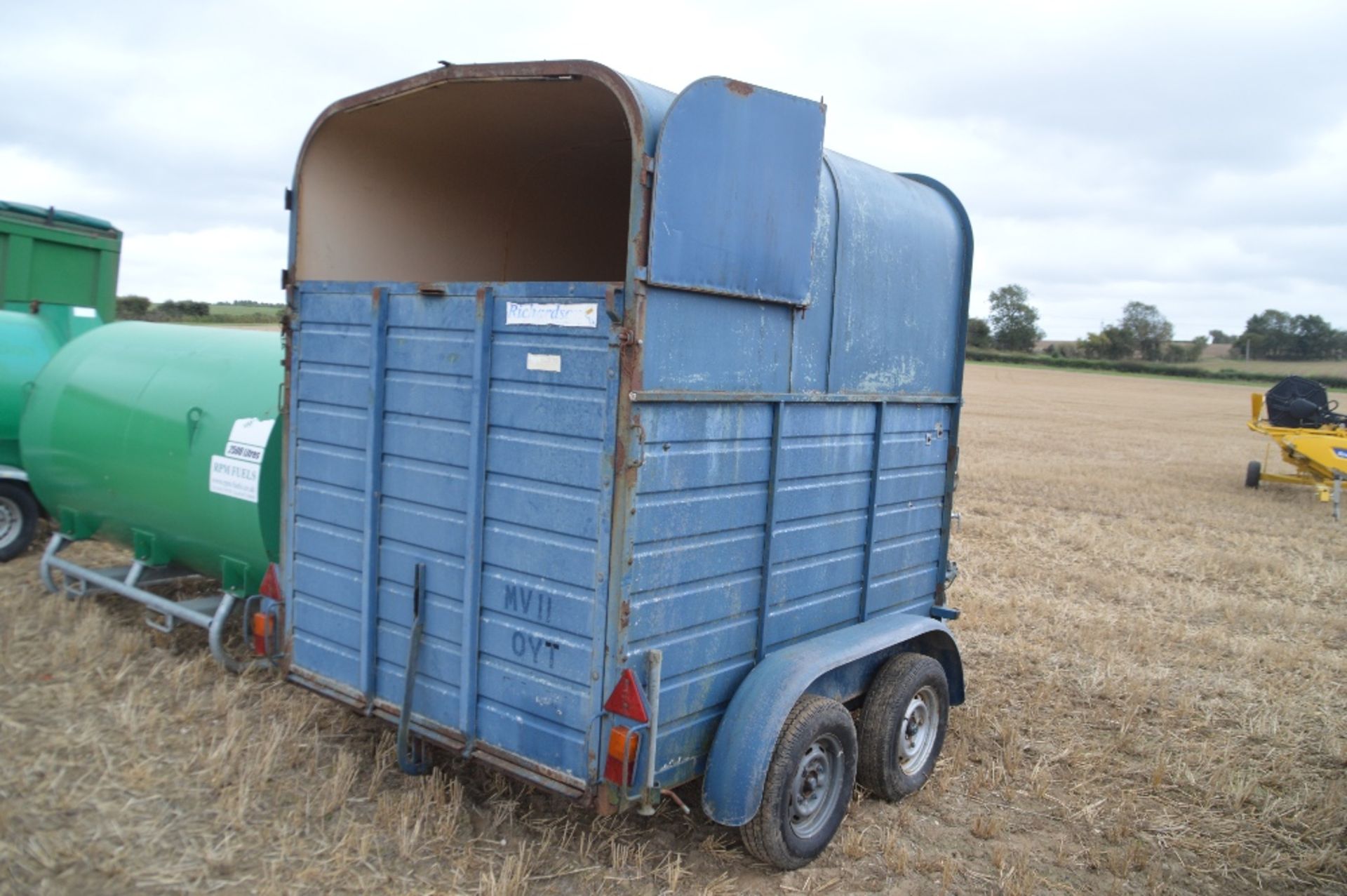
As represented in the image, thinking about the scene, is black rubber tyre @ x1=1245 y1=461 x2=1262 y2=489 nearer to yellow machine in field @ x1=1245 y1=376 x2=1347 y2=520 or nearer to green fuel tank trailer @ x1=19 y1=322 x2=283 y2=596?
yellow machine in field @ x1=1245 y1=376 x2=1347 y2=520

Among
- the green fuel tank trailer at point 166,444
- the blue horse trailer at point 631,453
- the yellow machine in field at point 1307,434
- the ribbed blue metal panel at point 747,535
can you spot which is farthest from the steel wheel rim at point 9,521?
the yellow machine in field at point 1307,434

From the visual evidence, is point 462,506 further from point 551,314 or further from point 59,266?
point 59,266

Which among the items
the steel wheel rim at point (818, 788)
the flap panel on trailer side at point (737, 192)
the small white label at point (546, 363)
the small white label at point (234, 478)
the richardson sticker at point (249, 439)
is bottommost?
A: the steel wheel rim at point (818, 788)

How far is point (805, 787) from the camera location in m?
4.21

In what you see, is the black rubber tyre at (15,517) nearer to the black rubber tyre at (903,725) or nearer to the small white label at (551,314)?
the small white label at (551,314)

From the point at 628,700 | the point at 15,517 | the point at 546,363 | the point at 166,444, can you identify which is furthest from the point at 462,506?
the point at 15,517

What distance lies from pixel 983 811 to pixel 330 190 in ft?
13.9

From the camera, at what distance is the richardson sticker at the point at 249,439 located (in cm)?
573

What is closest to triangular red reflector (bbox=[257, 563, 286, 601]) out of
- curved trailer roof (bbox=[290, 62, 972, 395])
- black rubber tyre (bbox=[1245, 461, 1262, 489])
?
curved trailer roof (bbox=[290, 62, 972, 395])

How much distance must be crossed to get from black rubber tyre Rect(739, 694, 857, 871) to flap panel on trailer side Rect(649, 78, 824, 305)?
67.3 inches

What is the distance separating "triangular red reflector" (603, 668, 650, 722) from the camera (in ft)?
11.4

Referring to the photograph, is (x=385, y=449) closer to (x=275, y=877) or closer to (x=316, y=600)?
(x=316, y=600)

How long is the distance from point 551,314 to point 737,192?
0.83 meters

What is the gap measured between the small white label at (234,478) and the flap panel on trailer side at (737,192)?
3258 mm
